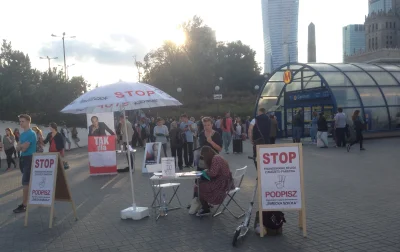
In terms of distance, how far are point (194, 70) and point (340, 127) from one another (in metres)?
39.4

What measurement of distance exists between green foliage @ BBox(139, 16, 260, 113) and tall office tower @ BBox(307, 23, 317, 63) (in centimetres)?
1559

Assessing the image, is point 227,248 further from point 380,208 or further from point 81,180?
point 81,180

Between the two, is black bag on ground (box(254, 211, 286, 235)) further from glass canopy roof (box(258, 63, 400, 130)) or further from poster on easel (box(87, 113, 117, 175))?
glass canopy roof (box(258, 63, 400, 130))

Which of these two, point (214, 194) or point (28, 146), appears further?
point (28, 146)

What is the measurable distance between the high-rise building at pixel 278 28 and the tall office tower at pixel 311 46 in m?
11.9

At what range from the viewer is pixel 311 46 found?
4166cm

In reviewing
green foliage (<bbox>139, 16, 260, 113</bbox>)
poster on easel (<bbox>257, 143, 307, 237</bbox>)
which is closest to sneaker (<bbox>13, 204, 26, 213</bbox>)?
poster on easel (<bbox>257, 143, 307, 237</bbox>)

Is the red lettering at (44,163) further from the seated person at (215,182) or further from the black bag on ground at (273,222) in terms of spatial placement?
the black bag on ground at (273,222)

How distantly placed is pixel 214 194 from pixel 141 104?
2.36 m

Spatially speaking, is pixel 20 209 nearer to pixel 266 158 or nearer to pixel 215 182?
pixel 215 182

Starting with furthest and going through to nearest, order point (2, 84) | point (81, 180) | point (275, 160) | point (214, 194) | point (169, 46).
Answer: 1. point (169, 46)
2. point (2, 84)
3. point (81, 180)
4. point (214, 194)
5. point (275, 160)

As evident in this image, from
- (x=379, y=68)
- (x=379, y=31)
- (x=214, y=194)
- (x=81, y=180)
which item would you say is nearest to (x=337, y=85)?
(x=379, y=68)

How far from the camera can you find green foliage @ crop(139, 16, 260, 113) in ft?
182

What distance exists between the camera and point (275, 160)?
5832mm
